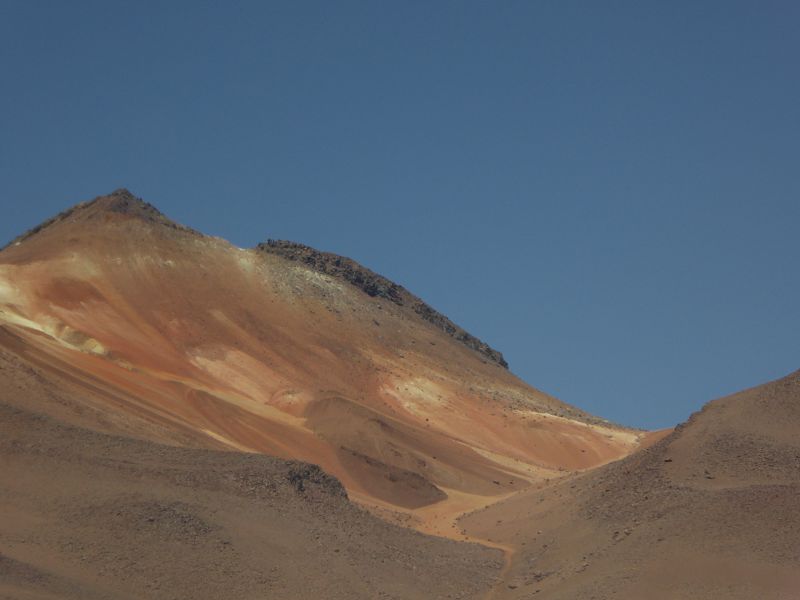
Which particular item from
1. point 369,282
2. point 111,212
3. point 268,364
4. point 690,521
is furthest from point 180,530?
point 369,282

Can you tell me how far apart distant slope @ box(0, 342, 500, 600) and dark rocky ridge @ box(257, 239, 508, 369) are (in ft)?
205

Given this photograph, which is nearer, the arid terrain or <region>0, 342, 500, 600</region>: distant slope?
<region>0, 342, 500, 600</region>: distant slope

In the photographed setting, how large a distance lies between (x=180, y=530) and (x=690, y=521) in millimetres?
12988

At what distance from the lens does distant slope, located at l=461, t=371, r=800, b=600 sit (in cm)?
3030

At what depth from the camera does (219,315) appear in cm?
8219

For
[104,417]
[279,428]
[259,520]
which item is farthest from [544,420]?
[259,520]

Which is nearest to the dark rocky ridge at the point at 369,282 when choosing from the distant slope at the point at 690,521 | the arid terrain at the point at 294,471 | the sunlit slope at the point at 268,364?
the sunlit slope at the point at 268,364

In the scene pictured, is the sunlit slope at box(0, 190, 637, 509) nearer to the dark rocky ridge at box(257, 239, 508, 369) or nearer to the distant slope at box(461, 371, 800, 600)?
→ the dark rocky ridge at box(257, 239, 508, 369)

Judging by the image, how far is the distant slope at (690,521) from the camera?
1193 inches

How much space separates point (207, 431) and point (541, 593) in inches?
1015

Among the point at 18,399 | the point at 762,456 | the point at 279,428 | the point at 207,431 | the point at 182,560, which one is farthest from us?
the point at 279,428

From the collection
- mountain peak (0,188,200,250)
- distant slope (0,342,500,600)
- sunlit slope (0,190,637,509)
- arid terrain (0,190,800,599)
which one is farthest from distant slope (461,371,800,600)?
mountain peak (0,188,200,250)

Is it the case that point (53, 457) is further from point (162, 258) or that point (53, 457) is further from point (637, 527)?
point (162, 258)

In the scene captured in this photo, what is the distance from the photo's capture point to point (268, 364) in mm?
Result: 78000
